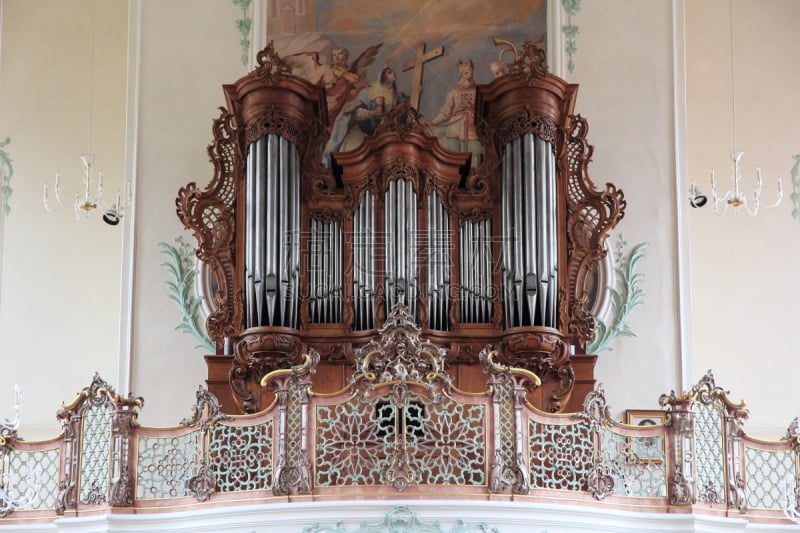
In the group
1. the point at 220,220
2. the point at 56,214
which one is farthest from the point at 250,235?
the point at 56,214

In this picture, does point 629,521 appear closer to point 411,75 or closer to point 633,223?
point 633,223

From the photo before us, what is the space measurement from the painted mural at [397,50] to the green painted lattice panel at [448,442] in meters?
4.42

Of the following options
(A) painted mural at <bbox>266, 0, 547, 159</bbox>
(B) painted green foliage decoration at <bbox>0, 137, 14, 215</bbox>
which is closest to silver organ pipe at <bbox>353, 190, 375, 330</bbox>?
(A) painted mural at <bbox>266, 0, 547, 159</bbox>

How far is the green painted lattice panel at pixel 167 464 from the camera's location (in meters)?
13.4

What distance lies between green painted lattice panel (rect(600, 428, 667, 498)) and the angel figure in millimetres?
5527

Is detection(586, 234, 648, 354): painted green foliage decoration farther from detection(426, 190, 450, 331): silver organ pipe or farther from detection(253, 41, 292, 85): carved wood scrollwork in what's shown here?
detection(253, 41, 292, 85): carved wood scrollwork

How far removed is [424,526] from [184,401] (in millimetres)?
4103

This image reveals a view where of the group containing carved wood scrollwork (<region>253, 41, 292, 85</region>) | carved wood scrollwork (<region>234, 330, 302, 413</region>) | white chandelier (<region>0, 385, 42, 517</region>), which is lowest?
white chandelier (<region>0, 385, 42, 517</region>)

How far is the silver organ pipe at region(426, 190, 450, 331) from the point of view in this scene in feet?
49.4

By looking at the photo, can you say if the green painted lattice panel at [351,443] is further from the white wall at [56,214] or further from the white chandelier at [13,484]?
the white wall at [56,214]

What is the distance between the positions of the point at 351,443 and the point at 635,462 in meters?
2.79

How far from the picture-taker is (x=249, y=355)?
14.8 meters

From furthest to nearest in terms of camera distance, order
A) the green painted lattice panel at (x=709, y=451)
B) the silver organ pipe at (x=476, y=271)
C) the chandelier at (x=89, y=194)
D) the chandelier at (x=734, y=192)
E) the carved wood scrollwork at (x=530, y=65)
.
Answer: the chandelier at (x=89, y=194), the chandelier at (x=734, y=192), the carved wood scrollwork at (x=530, y=65), the silver organ pipe at (x=476, y=271), the green painted lattice panel at (x=709, y=451)

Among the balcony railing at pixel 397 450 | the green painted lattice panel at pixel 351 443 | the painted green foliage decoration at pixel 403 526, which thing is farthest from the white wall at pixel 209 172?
the painted green foliage decoration at pixel 403 526
